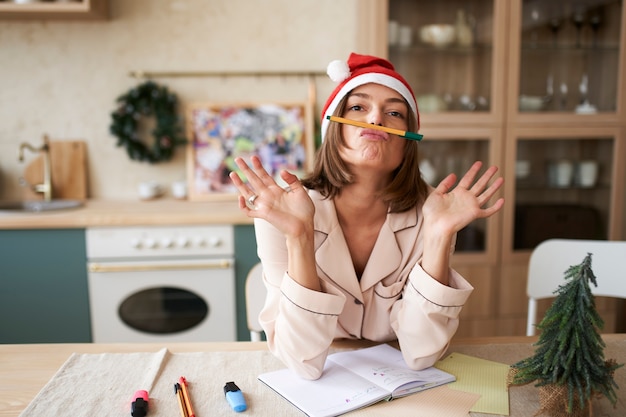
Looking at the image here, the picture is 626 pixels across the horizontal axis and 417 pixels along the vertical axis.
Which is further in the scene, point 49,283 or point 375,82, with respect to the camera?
point 49,283

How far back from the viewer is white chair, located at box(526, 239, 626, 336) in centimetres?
154

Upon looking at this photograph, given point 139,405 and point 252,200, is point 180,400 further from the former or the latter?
point 252,200

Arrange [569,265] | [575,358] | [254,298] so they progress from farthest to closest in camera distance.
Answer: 1. [569,265]
2. [254,298]
3. [575,358]

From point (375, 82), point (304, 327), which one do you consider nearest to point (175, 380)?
point (304, 327)

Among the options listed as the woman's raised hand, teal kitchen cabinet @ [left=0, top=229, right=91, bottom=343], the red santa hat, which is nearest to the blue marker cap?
the woman's raised hand

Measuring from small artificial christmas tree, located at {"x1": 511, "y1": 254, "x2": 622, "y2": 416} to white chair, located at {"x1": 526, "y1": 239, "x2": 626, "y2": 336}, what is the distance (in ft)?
2.41

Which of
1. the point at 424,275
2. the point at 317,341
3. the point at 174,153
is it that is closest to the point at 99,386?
the point at 317,341

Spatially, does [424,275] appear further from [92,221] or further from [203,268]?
[92,221]

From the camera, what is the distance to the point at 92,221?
2178 mm

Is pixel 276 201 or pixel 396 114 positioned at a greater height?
pixel 396 114

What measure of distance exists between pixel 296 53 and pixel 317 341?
6.47 feet

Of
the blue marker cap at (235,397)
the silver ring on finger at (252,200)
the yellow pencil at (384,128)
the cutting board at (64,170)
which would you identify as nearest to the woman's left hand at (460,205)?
the yellow pencil at (384,128)

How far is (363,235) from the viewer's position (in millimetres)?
1270

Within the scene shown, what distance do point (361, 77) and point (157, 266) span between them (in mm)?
1328
